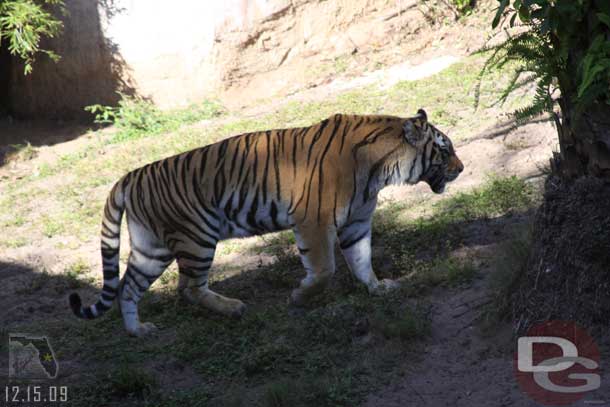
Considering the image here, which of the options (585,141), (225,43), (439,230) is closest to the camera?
(585,141)

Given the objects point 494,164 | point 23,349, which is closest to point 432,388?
point 23,349

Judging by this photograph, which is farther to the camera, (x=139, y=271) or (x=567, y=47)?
(x=139, y=271)

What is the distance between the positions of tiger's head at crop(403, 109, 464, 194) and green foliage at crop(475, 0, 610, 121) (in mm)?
1690

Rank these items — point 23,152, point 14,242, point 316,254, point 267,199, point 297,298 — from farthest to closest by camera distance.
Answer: point 23,152
point 14,242
point 267,199
point 297,298
point 316,254

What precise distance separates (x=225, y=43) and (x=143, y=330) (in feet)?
26.4

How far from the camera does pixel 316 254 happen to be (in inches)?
238

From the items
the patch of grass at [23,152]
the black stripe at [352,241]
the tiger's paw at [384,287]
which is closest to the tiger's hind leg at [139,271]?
the black stripe at [352,241]

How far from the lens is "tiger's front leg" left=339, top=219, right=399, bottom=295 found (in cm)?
632

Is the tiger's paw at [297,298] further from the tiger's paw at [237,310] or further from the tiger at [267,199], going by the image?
the tiger's paw at [237,310]

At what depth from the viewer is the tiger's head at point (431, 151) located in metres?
6.32

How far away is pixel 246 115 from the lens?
487 inches

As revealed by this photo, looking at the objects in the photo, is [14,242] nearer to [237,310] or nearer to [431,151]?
[237,310]
